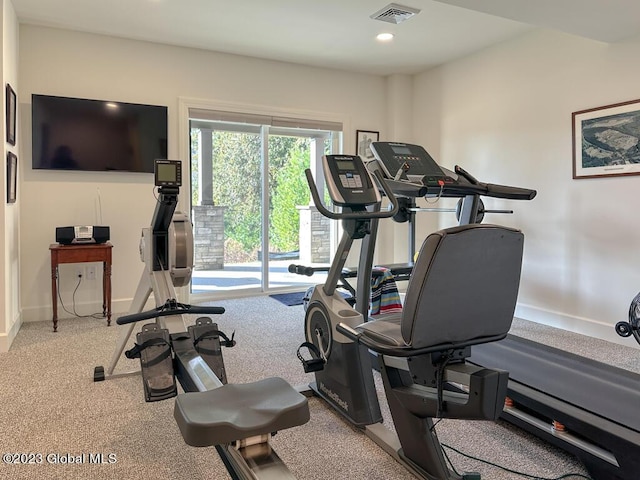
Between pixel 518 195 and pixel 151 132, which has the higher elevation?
pixel 151 132

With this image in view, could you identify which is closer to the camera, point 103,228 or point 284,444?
point 284,444

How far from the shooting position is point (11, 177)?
3.50 metres

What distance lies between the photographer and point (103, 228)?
4.03 m

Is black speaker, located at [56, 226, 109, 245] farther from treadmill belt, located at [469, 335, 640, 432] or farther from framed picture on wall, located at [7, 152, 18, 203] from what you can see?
A: treadmill belt, located at [469, 335, 640, 432]

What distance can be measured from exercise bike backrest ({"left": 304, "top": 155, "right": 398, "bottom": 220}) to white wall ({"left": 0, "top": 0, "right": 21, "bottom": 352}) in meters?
2.44

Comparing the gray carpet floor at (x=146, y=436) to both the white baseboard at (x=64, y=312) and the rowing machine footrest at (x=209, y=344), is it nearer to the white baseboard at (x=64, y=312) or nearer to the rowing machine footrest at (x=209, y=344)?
Answer: the rowing machine footrest at (x=209, y=344)

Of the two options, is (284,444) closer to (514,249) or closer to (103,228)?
(514,249)

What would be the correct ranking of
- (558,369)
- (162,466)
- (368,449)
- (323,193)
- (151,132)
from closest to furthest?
(162,466), (368,449), (558,369), (151,132), (323,193)

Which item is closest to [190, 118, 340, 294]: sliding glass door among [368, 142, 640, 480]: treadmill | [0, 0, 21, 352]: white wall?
[0, 0, 21, 352]: white wall

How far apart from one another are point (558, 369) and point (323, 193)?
149 inches

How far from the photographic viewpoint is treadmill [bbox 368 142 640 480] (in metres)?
1.70

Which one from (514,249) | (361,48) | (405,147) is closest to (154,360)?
(514,249)

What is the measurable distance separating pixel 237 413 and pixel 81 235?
3439mm

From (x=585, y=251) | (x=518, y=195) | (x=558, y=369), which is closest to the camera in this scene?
(x=558, y=369)
